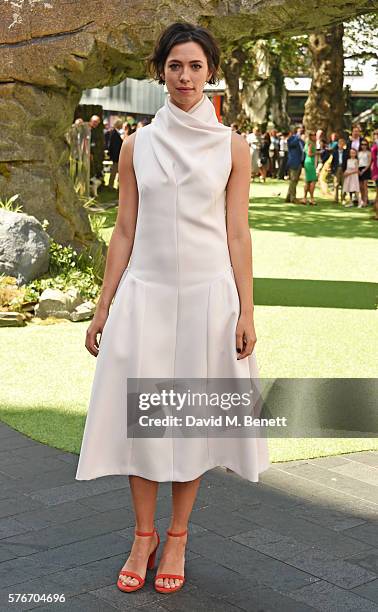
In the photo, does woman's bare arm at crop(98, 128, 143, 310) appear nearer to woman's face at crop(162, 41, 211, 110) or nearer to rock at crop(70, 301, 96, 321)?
woman's face at crop(162, 41, 211, 110)

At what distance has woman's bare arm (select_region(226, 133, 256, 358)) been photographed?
12.3 ft

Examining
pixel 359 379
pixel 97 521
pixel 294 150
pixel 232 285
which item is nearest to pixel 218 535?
pixel 97 521

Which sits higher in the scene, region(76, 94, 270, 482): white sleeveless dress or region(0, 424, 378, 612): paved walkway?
region(76, 94, 270, 482): white sleeveless dress

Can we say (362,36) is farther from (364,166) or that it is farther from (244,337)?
(244,337)

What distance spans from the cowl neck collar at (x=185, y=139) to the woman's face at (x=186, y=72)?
0.04 meters

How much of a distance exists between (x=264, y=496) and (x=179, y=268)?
1.68m

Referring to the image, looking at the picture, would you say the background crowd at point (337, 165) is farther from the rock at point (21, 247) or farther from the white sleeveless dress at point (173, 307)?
the white sleeveless dress at point (173, 307)

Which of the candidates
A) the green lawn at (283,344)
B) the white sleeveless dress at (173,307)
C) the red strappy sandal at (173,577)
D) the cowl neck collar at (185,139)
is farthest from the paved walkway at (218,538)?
the cowl neck collar at (185,139)

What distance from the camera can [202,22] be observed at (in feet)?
34.9

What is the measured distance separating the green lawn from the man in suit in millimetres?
9647

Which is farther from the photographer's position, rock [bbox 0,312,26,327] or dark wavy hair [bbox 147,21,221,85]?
rock [bbox 0,312,26,327]

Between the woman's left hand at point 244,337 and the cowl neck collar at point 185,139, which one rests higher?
the cowl neck collar at point 185,139

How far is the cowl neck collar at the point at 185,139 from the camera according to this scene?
12.1 feet

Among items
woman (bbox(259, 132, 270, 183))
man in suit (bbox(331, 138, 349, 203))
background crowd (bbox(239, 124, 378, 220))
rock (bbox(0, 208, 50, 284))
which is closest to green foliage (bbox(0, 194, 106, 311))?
rock (bbox(0, 208, 50, 284))
